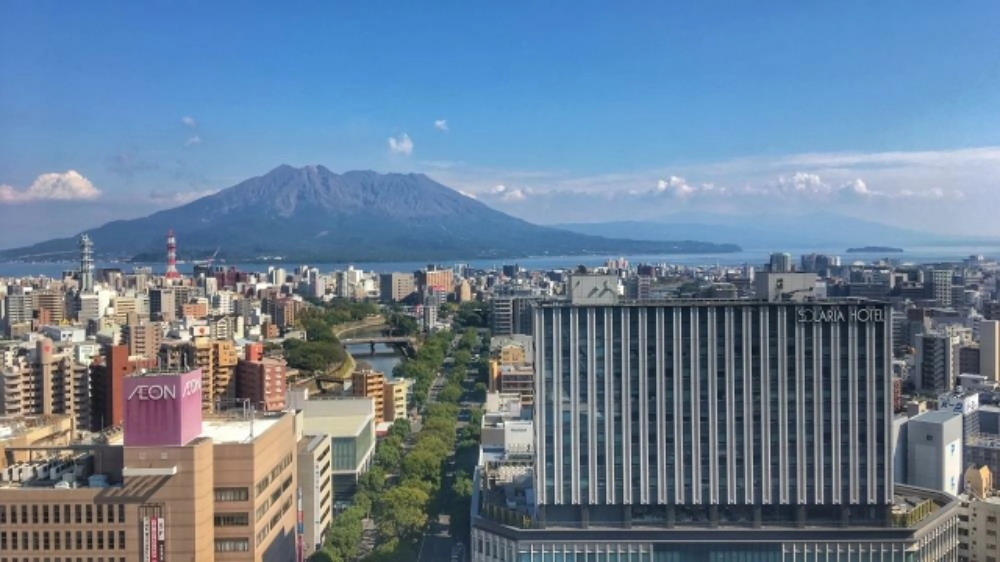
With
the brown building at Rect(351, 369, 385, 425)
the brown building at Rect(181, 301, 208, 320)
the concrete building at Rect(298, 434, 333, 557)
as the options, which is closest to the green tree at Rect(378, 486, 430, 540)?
the concrete building at Rect(298, 434, 333, 557)

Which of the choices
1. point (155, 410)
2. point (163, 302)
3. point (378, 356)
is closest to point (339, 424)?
point (155, 410)

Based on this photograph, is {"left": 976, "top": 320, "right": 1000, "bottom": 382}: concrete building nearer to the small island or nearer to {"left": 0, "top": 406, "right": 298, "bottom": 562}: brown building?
{"left": 0, "top": 406, "right": 298, "bottom": 562}: brown building

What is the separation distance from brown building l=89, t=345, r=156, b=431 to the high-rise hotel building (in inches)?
382

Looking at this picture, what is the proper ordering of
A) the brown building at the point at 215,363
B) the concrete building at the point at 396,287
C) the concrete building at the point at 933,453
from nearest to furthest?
the concrete building at the point at 933,453 → the brown building at the point at 215,363 → the concrete building at the point at 396,287

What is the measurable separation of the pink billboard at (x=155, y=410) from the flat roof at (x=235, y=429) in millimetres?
503

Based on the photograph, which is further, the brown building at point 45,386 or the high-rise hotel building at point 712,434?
the brown building at point 45,386

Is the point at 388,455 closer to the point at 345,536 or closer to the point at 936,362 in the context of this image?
the point at 345,536

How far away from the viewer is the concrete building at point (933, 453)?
10.6m

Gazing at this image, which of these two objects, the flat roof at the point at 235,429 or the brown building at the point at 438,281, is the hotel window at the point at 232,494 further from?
the brown building at the point at 438,281

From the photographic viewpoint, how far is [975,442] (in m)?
11.9

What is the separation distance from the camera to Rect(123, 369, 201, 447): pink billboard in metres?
6.58

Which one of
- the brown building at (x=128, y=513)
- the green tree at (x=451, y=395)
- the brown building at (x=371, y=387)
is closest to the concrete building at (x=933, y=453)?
the brown building at (x=128, y=513)

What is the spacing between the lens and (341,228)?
103125 millimetres

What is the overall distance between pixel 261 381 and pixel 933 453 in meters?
11.4
